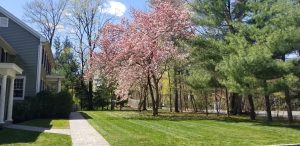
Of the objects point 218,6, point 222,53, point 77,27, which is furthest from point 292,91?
point 77,27

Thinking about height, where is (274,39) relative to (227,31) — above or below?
below

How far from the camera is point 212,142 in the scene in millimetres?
11477

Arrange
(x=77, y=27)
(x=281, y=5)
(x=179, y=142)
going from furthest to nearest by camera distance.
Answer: (x=77, y=27)
(x=281, y=5)
(x=179, y=142)

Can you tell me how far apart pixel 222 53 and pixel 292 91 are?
14.4 feet

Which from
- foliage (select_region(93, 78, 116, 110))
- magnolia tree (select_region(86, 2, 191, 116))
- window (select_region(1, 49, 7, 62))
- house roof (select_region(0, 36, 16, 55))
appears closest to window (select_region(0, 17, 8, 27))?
house roof (select_region(0, 36, 16, 55))

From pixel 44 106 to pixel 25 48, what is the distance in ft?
12.9

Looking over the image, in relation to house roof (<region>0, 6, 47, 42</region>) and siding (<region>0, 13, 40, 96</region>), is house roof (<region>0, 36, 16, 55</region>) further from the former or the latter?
house roof (<region>0, 6, 47, 42</region>)

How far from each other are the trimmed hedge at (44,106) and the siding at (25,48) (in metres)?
0.86

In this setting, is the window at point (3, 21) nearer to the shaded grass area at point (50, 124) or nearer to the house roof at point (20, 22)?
the house roof at point (20, 22)

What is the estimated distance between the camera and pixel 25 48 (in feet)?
77.7

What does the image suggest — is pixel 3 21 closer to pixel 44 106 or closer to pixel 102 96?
pixel 44 106

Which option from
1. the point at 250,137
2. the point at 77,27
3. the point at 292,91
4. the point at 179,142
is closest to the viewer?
the point at 179,142

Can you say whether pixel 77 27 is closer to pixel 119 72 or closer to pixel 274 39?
pixel 119 72

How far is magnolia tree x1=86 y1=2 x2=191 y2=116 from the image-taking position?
2517 centimetres
